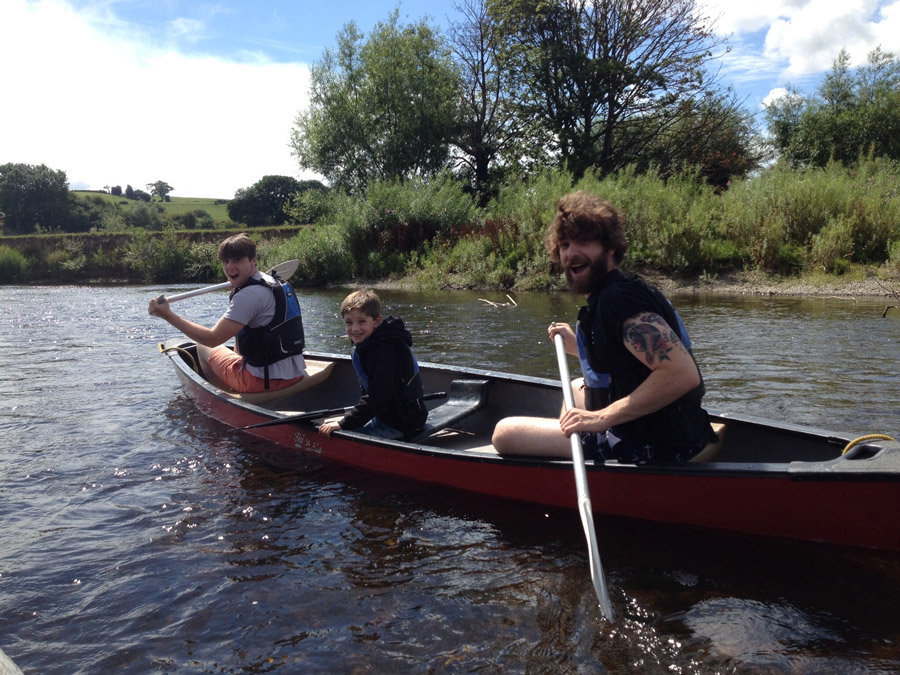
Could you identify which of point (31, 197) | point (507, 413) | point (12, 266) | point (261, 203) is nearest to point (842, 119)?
point (507, 413)

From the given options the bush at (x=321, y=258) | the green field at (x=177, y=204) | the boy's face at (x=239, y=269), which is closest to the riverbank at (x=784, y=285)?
the bush at (x=321, y=258)

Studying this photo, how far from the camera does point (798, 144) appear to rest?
24.6 m

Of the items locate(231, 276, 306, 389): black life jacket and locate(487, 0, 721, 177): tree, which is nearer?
locate(231, 276, 306, 389): black life jacket

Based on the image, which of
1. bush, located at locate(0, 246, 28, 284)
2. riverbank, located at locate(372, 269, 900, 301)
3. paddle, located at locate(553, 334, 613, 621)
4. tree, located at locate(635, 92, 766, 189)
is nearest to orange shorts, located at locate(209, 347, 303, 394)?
paddle, located at locate(553, 334, 613, 621)

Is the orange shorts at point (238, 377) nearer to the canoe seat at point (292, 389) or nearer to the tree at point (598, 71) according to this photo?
the canoe seat at point (292, 389)

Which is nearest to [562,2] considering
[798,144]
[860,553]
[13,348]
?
[798,144]

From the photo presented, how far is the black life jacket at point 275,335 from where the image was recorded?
18.7ft

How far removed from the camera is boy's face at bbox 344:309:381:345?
14.4ft

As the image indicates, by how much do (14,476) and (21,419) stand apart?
5.71 feet

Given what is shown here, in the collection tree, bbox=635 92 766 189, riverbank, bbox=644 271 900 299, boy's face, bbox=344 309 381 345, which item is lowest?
riverbank, bbox=644 271 900 299

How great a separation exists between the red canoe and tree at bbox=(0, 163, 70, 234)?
168 feet

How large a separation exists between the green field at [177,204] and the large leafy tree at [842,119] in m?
43.3

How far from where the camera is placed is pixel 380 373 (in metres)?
4.48

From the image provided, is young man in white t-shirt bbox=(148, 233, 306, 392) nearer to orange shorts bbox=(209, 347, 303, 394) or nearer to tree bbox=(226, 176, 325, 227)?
orange shorts bbox=(209, 347, 303, 394)
